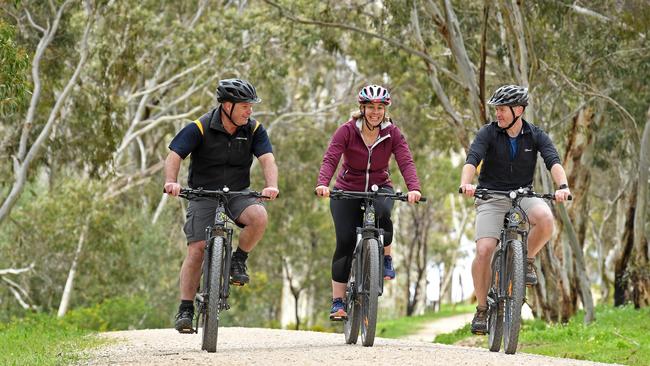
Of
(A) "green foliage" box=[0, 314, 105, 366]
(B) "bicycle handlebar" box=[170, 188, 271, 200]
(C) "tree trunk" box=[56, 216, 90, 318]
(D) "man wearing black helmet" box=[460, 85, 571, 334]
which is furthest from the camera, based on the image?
(C) "tree trunk" box=[56, 216, 90, 318]

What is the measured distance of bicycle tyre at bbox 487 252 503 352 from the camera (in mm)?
8766

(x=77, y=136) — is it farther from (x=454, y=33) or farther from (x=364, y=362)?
(x=364, y=362)

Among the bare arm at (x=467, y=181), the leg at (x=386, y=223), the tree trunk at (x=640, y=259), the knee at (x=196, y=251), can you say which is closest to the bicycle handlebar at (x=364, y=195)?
the leg at (x=386, y=223)

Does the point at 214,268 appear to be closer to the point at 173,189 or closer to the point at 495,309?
the point at 173,189

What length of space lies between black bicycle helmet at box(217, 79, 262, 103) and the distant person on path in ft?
Answer: 3.31

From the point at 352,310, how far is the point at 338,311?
0.74ft

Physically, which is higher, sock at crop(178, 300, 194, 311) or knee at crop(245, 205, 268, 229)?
knee at crop(245, 205, 268, 229)

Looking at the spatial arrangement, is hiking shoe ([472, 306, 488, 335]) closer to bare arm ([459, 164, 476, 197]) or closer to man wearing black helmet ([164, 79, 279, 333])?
bare arm ([459, 164, 476, 197])

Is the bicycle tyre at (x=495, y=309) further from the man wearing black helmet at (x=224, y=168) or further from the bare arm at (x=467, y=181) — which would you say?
the man wearing black helmet at (x=224, y=168)

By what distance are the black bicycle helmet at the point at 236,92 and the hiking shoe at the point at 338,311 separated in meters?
1.97

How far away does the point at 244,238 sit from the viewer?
856cm

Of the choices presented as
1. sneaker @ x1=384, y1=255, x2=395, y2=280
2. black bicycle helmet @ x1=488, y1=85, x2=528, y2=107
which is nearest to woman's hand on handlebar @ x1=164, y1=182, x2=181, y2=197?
sneaker @ x1=384, y1=255, x2=395, y2=280

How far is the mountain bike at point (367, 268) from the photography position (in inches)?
348

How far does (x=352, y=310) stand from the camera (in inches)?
368
